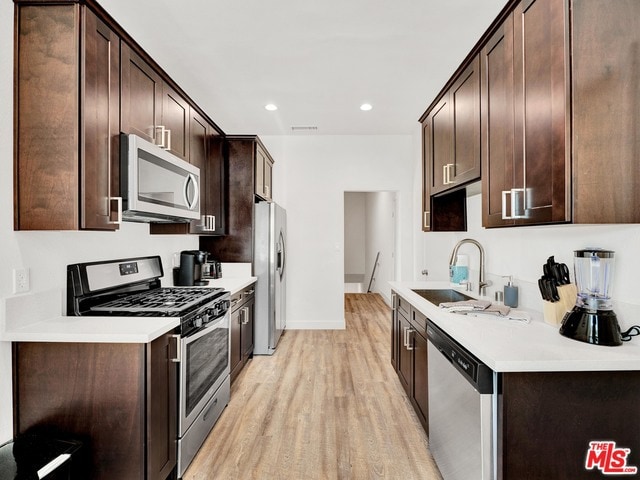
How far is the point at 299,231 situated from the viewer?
17.4 feet

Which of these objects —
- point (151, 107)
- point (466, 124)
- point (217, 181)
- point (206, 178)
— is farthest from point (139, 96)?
point (466, 124)

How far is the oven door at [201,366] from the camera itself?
204 centimetres

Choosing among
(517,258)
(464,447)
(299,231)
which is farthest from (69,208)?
(299,231)

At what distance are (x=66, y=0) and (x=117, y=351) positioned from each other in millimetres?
1614

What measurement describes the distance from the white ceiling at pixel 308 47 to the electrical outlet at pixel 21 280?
1.70 meters

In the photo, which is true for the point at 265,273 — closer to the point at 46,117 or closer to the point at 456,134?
the point at 456,134

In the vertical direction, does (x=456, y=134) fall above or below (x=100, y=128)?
above

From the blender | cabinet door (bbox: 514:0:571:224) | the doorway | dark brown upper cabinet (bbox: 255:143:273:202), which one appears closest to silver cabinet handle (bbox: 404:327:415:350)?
the blender

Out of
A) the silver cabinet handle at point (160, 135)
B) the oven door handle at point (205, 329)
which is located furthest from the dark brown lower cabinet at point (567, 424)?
the silver cabinet handle at point (160, 135)

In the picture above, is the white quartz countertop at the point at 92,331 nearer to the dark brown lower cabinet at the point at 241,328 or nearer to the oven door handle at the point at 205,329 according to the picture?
the oven door handle at the point at 205,329

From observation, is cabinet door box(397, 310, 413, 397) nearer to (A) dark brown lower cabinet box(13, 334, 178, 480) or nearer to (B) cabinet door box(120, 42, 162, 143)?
(A) dark brown lower cabinet box(13, 334, 178, 480)

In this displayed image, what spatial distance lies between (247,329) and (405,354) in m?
1.67

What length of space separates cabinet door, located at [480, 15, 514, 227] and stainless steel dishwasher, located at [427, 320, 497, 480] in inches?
27.6

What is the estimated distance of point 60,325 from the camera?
179 centimetres
